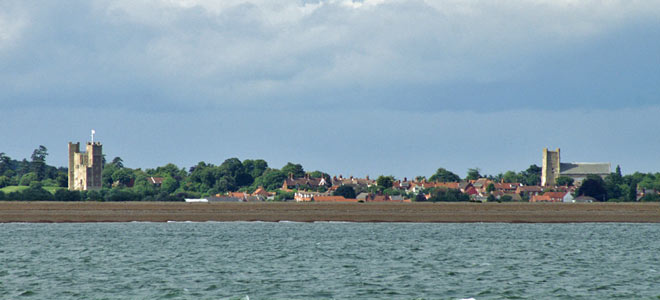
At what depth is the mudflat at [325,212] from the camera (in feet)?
340

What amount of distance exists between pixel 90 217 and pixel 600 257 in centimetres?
6919

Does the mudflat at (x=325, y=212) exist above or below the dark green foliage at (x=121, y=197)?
below

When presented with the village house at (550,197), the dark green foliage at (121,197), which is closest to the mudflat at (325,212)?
the dark green foliage at (121,197)

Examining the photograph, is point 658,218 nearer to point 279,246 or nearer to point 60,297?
point 279,246

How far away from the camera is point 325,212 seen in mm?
109812

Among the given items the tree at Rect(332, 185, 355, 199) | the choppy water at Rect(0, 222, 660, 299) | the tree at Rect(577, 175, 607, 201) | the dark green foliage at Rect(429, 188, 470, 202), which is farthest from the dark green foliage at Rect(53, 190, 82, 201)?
the tree at Rect(577, 175, 607, 201)

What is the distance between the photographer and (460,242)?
2501 inches

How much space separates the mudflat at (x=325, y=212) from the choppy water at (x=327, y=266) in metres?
31.1

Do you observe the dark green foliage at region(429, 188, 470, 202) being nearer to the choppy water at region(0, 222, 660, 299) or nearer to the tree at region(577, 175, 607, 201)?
the tree at region(577, 175, 607, 201)

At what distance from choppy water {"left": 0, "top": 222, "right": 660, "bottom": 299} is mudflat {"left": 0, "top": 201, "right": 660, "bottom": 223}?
3112 cm

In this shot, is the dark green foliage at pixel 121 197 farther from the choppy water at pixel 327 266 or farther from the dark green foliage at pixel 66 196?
the choppy water at pixel 327 266

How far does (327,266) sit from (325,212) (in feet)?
213

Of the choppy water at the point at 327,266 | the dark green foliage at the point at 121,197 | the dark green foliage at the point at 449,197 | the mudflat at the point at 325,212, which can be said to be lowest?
the choppy water at the point at 327,266

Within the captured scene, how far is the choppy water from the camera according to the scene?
3544 centimetres
